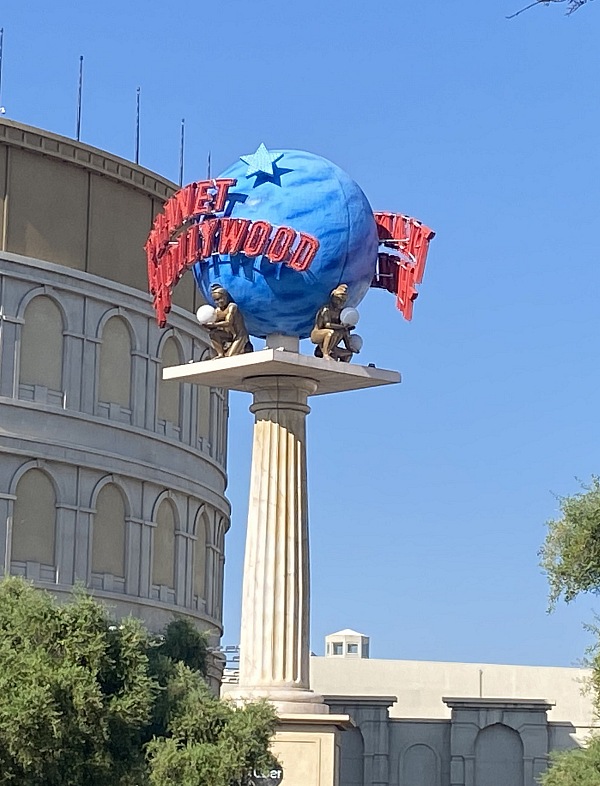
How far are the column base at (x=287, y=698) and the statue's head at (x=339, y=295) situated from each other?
5.97 meters

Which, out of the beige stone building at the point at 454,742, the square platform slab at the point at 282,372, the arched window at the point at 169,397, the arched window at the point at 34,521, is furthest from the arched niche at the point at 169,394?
the square platform slab at the point at 282,372

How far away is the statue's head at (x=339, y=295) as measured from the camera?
99.1 ft

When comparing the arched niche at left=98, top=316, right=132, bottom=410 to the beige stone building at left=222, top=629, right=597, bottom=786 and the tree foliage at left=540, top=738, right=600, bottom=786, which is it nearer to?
the beige stone building at left=222, top=629, right=597, bottom=786

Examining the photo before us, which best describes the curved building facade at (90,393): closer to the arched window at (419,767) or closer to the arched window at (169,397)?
the arched window at (169,397)

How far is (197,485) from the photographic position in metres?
54.4

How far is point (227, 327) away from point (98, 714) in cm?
704

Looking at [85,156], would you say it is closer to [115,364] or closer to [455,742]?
[115,364]

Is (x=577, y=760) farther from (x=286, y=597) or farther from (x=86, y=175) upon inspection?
(x=86, y=175)

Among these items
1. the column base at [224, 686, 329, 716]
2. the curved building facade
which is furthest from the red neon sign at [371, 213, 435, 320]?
the curved building facade

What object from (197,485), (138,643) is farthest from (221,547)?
(138,643)

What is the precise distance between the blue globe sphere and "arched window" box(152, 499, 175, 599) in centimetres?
2242

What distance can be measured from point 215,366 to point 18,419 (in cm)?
1927

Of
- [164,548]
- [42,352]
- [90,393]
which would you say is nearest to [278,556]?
[42,352]

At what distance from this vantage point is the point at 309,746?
29125mm
